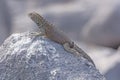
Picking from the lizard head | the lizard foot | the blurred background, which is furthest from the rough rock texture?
the blurred background

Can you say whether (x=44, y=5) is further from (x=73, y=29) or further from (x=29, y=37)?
(x=29, y=37)

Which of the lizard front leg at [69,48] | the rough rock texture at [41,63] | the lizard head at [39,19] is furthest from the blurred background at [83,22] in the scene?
the rough rock texture at [41,63]

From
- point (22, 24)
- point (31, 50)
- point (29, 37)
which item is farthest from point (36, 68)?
point (22, 24)

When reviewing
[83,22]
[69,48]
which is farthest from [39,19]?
[83,22]

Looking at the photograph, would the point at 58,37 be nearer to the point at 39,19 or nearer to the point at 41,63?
the point at 39,19

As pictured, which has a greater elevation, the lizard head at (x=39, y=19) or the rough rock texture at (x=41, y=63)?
the lizard head at (x=39, y=19)

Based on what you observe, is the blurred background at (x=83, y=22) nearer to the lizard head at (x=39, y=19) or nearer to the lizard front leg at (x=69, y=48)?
the lizard head at (x=39, y=19)

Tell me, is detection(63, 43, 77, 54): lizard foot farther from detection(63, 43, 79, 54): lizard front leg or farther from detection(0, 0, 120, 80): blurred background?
detection(0, 0, 120, 80): blurred background
